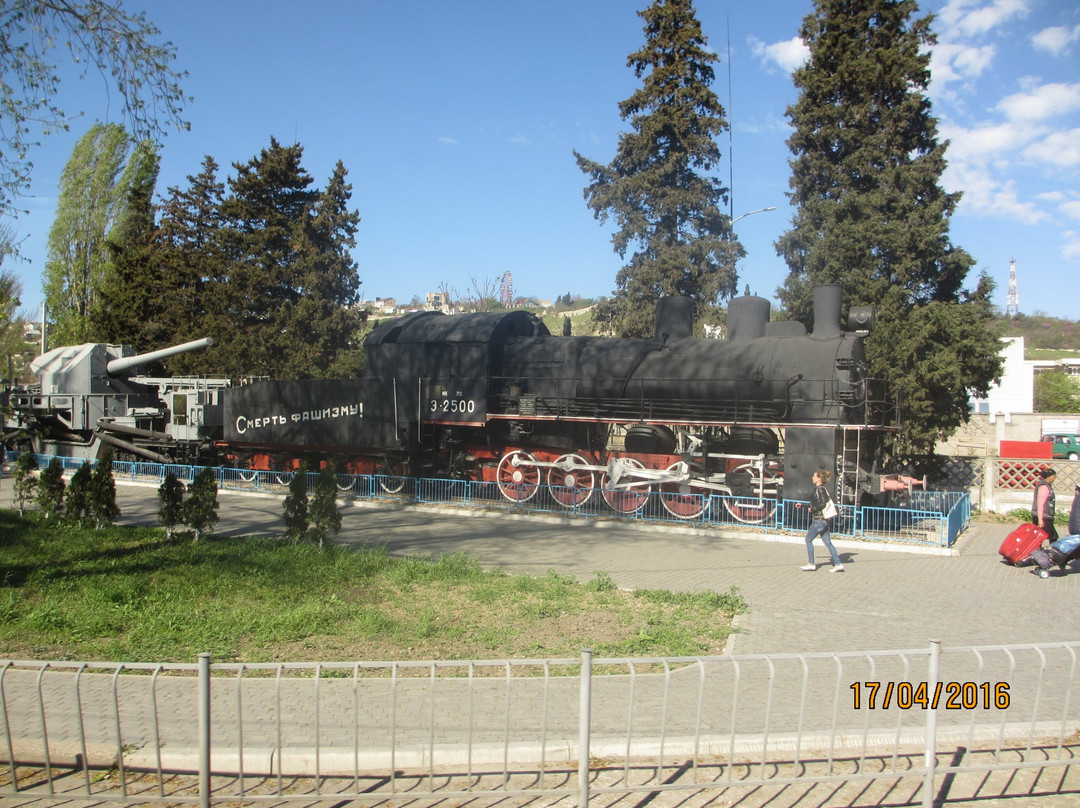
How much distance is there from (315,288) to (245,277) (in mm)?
2844

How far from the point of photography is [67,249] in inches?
1481

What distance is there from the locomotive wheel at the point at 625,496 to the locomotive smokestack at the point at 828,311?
428 centimetres

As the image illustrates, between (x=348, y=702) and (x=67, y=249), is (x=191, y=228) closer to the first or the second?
(x=67, y=249)

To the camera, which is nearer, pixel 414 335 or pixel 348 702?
pixel 348 702

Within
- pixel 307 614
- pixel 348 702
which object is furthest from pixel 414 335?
pixel 348 702

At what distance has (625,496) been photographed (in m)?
15.4

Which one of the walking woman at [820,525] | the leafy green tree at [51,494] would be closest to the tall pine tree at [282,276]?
the leafy green tree at [51,494]

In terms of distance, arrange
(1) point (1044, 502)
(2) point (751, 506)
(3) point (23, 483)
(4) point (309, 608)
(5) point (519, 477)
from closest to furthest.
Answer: (4) point (309, 608) < (1) point (1044, 502) < (2) point (751, 506) < (3) point (23, 483) < (5) point (519, 477)

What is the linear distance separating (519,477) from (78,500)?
318 inches

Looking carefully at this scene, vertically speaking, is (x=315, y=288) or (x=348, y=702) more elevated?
(x=315, y=288)

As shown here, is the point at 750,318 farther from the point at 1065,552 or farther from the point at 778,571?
the point at 1065,552

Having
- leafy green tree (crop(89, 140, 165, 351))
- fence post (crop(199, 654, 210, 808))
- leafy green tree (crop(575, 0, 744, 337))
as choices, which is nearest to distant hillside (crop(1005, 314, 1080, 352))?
leafy green tree (crop(575, 0, 744, 337))

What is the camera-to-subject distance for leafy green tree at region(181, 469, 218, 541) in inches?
457

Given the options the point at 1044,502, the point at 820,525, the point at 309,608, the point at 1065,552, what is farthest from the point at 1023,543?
the point at 309,608
